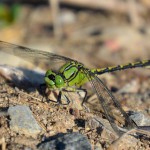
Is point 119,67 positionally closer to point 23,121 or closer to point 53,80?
point 53,80

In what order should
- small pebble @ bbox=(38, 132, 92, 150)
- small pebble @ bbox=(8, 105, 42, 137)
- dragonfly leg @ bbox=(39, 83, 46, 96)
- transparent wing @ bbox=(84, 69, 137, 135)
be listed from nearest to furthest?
small pebble @ bbox=(38, 132, 92, 150), small pebble @ bbox=(8, 105, 42, 137), transparent wing @ bbox=(84, 69, 137, 135), dragonfly leg @ bbox=(39, 83, 46, 96)

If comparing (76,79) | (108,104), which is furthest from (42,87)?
(108,104)

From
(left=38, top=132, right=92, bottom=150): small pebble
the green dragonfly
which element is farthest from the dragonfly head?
(left=38, top=132, right=92, bottom=150): small pebble

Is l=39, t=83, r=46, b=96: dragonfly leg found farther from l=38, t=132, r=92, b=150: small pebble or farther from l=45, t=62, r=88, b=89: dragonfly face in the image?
l=38, t=132, r=92, b=150: small pebble

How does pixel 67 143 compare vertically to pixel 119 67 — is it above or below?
below

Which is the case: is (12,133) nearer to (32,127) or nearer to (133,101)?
(32,127)

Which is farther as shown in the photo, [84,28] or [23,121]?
[84,28]
